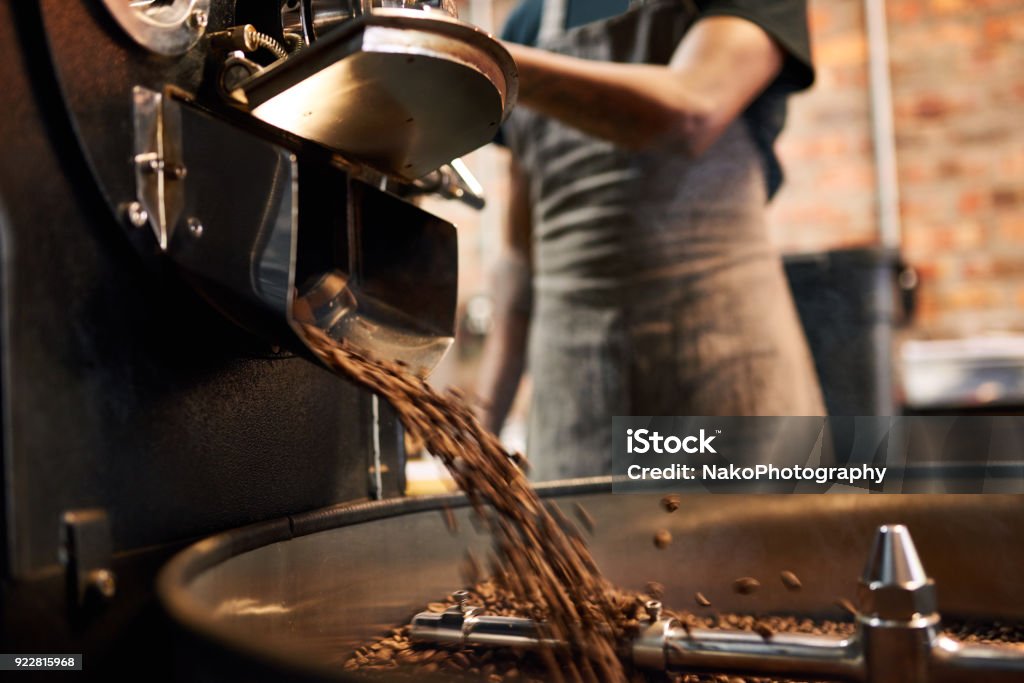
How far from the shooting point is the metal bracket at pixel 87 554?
1.33 ft

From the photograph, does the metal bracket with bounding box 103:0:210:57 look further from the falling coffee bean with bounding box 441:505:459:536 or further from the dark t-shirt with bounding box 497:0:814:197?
the dark t-shirt with bounding box 497:0:814:197

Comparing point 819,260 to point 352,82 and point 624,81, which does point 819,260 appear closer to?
point 624,81

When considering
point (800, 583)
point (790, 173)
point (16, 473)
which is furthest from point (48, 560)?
point (790, 173)

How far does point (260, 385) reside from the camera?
551mm

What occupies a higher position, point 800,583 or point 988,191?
point 988,191

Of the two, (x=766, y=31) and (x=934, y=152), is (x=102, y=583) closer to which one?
(x=766, y=31)

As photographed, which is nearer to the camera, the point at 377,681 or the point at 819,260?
the point at 377,681

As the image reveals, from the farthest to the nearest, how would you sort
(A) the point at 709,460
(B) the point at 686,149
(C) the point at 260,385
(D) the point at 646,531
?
(B) the point at 686,149, (A) the point at 709,460, (D) the point at 646,531, (C) the point at 260,385

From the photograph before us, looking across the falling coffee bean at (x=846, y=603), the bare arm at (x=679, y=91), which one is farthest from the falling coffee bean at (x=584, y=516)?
the bare arm at (x=679, y=91)

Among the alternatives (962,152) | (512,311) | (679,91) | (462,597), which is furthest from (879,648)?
(962,152)

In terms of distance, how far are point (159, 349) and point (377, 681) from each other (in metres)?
0.26

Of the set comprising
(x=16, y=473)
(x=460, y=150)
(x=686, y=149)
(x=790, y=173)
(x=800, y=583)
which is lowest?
(x=800, y=583)

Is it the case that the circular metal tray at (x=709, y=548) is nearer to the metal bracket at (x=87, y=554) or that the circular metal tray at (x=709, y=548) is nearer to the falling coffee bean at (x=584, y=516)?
the falling coffee bean at (x=584, y=516)

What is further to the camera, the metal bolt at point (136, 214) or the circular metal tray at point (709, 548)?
the circular metal tray at point (709, 548)
